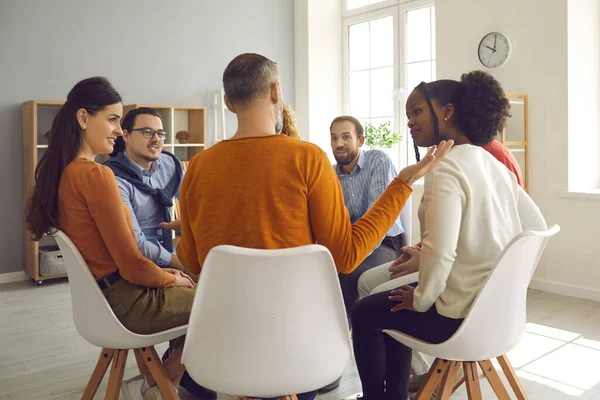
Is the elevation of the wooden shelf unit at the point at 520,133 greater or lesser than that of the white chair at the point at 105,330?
greater

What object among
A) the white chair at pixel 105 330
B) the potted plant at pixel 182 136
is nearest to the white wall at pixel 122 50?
the potted plant at pixel 182 136

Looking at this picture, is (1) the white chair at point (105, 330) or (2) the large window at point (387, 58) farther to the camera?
(2) the large window at point (387, 58)

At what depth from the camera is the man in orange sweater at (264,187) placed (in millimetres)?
1514

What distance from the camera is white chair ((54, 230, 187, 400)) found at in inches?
73.0

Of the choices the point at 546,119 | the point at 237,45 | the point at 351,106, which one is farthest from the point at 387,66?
the point at 546,119

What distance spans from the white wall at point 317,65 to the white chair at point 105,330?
15.6 ft

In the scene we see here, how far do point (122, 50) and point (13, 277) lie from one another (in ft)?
7.47

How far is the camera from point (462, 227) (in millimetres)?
1681

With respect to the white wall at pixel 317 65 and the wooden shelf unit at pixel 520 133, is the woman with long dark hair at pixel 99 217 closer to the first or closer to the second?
the wooden shelf unit at pixel 520 133

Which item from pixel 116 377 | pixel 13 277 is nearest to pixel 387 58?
pixel 13 277

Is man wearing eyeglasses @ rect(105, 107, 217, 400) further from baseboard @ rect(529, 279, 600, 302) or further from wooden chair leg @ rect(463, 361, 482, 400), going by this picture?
baseboard @ rect(529, 279, 600, 302)

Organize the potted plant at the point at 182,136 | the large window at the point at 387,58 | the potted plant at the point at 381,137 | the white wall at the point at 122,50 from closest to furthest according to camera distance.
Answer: the white wall at the point at 122,50
the potted plant at the point at 182,136
the potted plant at the point at 381,137
the large window at the point at 387,58

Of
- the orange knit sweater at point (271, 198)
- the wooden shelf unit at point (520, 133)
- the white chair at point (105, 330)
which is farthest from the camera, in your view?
the wooden shelf unit at point (520, 133)

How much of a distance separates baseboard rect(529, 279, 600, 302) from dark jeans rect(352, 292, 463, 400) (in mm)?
2747
